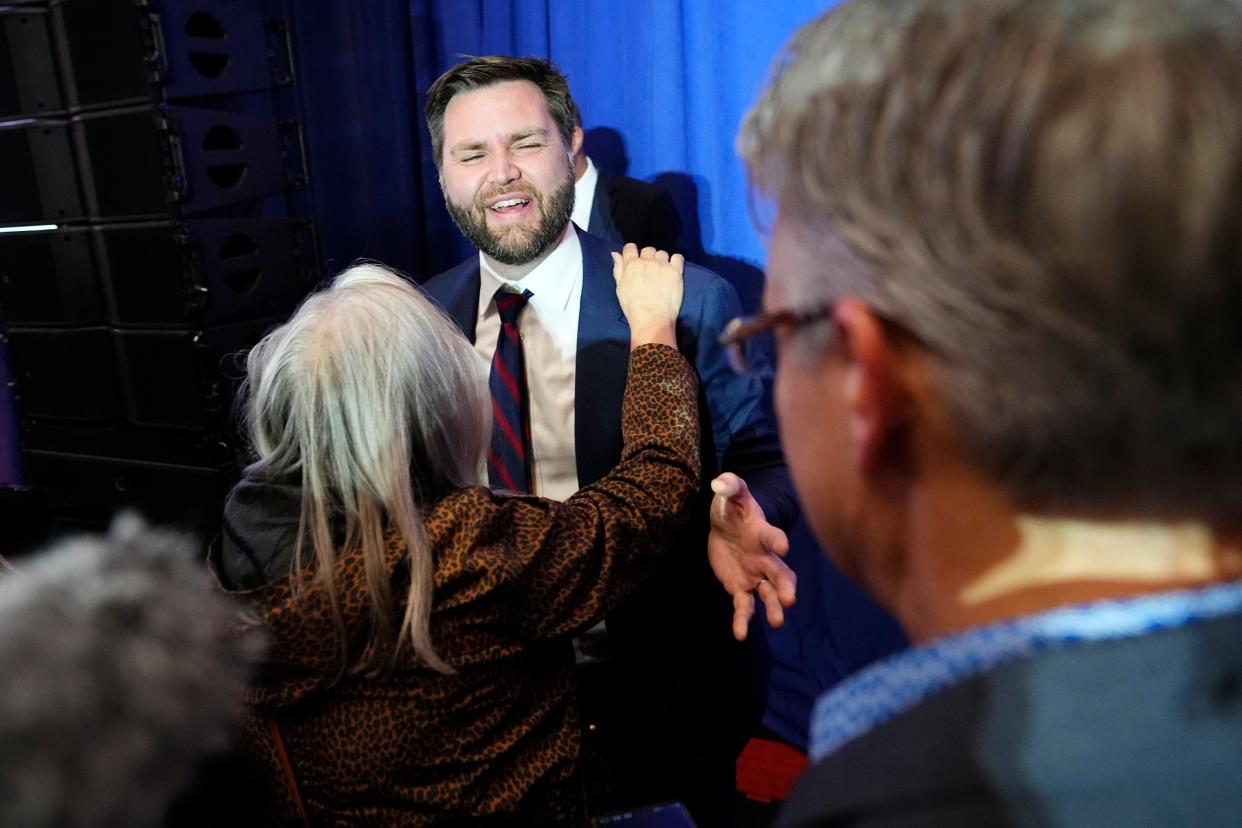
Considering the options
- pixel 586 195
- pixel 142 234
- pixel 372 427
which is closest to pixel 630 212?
pixel 586 195

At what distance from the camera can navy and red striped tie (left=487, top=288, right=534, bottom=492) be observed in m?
1.58

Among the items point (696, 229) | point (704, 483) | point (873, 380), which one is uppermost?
point (873, 380)

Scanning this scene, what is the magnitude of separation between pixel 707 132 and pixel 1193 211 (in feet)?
7.34

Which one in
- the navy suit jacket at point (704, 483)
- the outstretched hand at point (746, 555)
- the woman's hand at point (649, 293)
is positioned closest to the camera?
the outstretched hand at point (746, 555)

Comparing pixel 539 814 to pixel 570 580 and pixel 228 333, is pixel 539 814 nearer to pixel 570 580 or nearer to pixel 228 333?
pixel 570 580

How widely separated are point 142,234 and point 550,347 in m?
1.30

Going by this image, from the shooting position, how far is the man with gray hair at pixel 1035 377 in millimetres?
375

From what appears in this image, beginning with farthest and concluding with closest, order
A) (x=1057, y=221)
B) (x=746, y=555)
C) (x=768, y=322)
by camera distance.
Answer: (x=746, y=555) → (x=768, y=322) → (x=1057, y=221)

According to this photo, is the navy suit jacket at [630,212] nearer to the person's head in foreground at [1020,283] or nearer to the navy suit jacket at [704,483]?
the navy suit jacket at [704,483]

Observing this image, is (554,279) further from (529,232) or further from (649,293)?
(649,293)

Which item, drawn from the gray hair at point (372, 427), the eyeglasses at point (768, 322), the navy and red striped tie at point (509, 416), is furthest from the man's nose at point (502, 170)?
the eyeglasses at point (768, 322)

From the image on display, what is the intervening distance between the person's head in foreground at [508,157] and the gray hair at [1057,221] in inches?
48.6

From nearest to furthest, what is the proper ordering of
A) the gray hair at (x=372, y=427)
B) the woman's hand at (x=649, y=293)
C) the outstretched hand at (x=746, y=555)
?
1. the gray hair at (x=372, y=427)
2. the outstretched hand at (x=746, y=555)
3. the woman's hand at (x=649, y=293)

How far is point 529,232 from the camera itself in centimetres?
166
